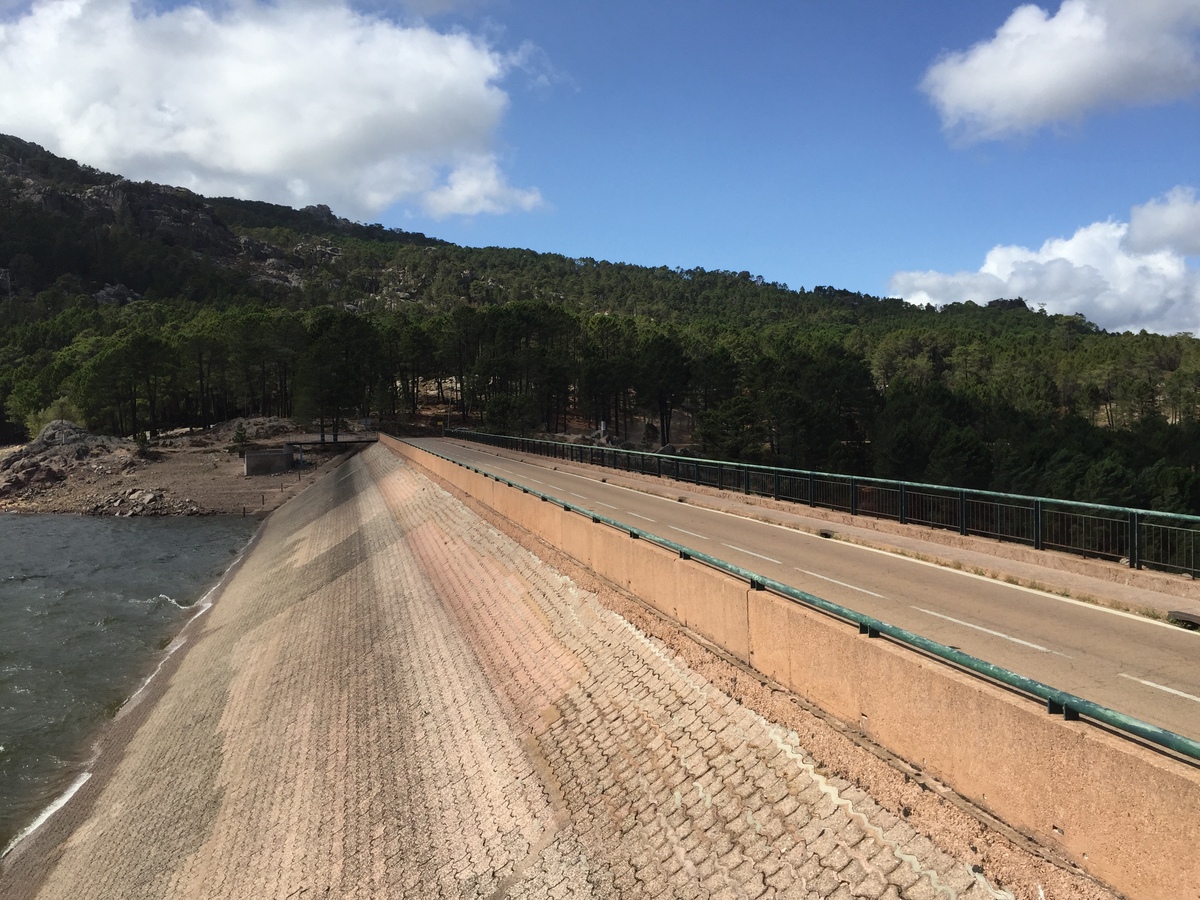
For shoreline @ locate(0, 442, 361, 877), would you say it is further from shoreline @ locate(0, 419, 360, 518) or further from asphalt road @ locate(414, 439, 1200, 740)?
shoreline @ locate(0, 419, 360, 518)

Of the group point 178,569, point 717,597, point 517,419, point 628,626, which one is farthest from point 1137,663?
point 517,419

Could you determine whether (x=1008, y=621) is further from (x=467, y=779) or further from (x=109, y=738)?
(x=109, y=738)

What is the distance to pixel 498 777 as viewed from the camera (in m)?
10.6

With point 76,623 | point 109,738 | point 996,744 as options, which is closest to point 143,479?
point 76,623

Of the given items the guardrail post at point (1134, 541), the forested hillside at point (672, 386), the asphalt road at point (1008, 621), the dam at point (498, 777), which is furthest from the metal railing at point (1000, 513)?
the forested hillside at point (672, 386)

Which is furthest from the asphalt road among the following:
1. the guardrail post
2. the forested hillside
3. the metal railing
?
the forested hillside

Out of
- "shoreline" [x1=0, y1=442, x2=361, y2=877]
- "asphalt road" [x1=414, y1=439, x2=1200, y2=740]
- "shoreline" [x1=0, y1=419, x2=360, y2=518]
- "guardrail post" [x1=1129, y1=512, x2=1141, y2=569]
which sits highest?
"guardrail post" [x1=1129, y1=512, x2=1141, y2=569]

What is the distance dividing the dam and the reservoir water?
4.11 feet

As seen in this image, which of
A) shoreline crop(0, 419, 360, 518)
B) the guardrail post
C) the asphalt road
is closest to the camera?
the asphalt road

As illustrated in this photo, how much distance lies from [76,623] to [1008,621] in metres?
31.1

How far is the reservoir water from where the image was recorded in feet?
59.9

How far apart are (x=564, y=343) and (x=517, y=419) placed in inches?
1107

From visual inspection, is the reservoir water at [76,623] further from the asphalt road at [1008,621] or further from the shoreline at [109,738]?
→ the asphalt road at [1008,621]

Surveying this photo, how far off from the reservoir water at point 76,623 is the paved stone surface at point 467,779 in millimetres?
1869
